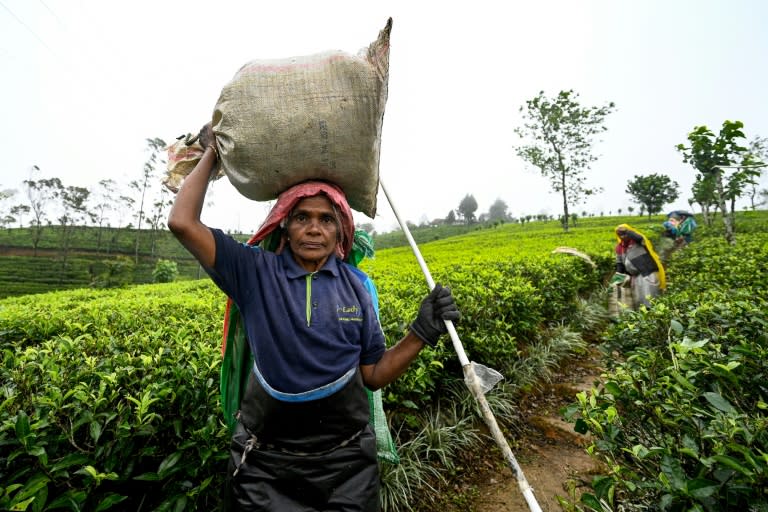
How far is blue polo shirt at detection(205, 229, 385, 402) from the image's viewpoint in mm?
1369

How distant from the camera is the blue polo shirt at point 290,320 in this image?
1.37 metres

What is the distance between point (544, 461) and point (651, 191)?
4984 cm

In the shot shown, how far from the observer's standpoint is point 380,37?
1.36 m

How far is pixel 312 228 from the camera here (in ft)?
4.84

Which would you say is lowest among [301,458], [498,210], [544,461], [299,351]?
[544,461]

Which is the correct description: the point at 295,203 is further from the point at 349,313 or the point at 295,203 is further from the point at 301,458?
the point at 301,458

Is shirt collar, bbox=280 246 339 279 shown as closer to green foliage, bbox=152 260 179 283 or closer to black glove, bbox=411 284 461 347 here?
black glove, bbox=411 284 461 347

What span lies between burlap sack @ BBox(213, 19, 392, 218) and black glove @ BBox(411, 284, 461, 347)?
70cm

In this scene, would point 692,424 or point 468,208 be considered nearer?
point 692,424

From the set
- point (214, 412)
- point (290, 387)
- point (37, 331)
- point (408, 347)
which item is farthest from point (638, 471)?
point (37, 331)

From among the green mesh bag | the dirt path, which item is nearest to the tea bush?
the green mesh bag

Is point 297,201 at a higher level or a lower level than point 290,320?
higher

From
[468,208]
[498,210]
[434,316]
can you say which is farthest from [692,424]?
[498,210]

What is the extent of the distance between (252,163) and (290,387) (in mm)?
837
